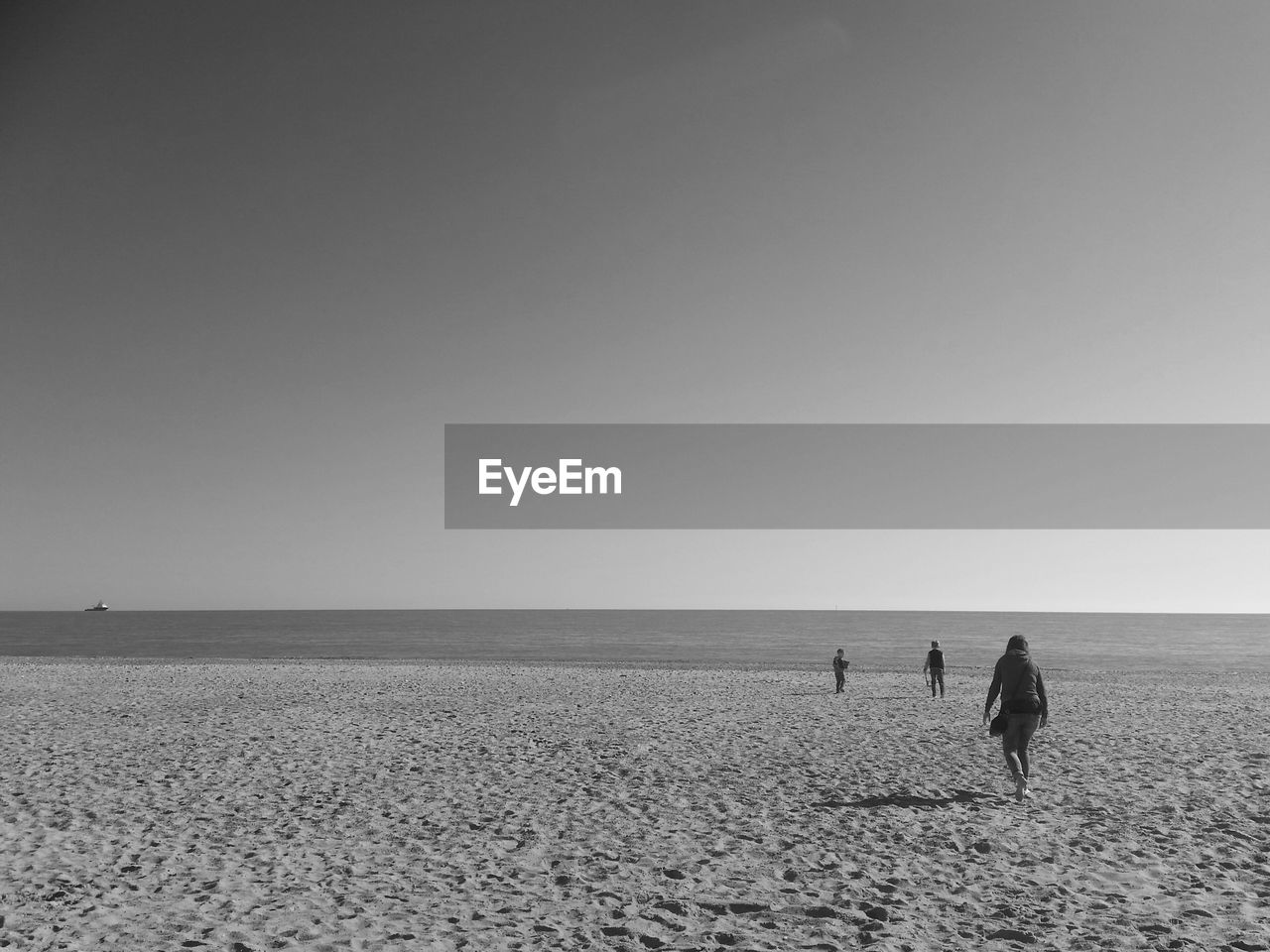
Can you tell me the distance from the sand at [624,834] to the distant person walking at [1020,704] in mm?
525

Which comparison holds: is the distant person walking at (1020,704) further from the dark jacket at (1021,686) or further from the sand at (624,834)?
the sand at (624,834)

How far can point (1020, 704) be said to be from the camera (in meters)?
9.76

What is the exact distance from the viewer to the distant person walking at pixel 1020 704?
32.0 ft

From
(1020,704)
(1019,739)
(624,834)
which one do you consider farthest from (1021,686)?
(624,834)

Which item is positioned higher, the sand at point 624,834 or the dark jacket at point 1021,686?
the dark jacket at point 1021,686

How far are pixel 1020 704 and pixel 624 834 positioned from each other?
17.5ft

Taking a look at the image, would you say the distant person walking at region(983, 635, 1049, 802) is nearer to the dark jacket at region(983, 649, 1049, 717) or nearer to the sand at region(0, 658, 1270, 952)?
the dark jacket at region(983, 649, 1049, 717)

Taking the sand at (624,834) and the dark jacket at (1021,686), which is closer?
the sand at (624,834)

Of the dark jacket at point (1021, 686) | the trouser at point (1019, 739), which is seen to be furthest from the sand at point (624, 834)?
the dark jacket at point (1021, 686)

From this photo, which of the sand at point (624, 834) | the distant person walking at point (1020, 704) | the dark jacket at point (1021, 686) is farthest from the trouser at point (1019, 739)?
the sand at point (624, 834)

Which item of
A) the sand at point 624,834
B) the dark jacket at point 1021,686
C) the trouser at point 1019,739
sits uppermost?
the dark jacket at point 1021,686

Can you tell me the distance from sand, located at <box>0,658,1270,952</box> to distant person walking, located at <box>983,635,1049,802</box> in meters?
0.53

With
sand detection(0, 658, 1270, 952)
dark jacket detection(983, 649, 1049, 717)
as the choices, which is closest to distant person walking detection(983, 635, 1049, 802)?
dark jacket detection(983, 649, 1049, 717)

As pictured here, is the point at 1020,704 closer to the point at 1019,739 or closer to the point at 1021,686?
the point at 1021,686
